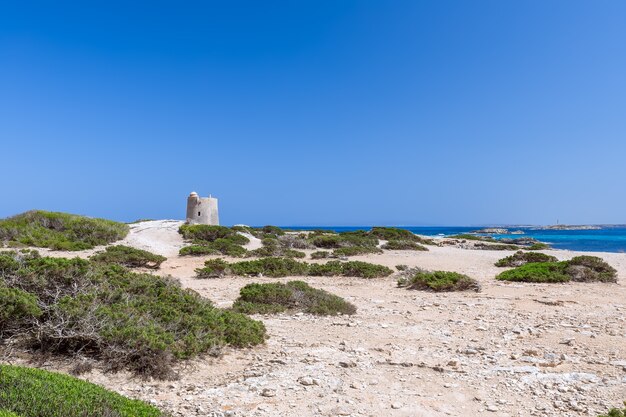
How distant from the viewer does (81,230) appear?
923 inches

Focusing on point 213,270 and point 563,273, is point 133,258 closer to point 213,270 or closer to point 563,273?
point 213,270

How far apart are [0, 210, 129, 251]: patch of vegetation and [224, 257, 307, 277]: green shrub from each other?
9.31m

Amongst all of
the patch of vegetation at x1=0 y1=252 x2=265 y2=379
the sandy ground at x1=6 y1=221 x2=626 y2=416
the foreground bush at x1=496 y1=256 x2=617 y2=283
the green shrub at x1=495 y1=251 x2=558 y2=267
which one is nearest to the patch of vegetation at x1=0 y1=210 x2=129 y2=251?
the patch of vegetation at x1=0 y1=252 x2=265 y2=379

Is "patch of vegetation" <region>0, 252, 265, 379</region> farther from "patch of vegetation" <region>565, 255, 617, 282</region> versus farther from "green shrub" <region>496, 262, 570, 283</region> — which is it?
"patch of vegetation" <region>565, 255, 617, 282</region>

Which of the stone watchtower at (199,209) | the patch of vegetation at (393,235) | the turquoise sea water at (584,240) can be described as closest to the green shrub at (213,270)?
the stone watchtower at (199,209)

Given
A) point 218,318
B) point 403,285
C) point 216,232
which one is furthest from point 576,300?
point 216,232

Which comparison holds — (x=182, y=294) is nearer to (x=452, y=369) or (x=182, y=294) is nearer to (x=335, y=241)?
(x=452, y=369)

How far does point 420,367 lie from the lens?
538 centimetres

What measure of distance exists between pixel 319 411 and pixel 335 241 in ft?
72.7

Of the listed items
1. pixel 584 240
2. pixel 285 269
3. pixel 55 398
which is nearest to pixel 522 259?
pixel 285 269

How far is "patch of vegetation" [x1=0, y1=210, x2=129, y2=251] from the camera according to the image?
19.9 metres

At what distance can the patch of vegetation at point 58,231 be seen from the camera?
19.9m

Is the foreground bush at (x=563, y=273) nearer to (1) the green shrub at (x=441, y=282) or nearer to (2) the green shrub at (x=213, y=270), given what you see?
(1) the green shrub at (x=441, y=282)

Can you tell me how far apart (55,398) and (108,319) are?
1991mm
